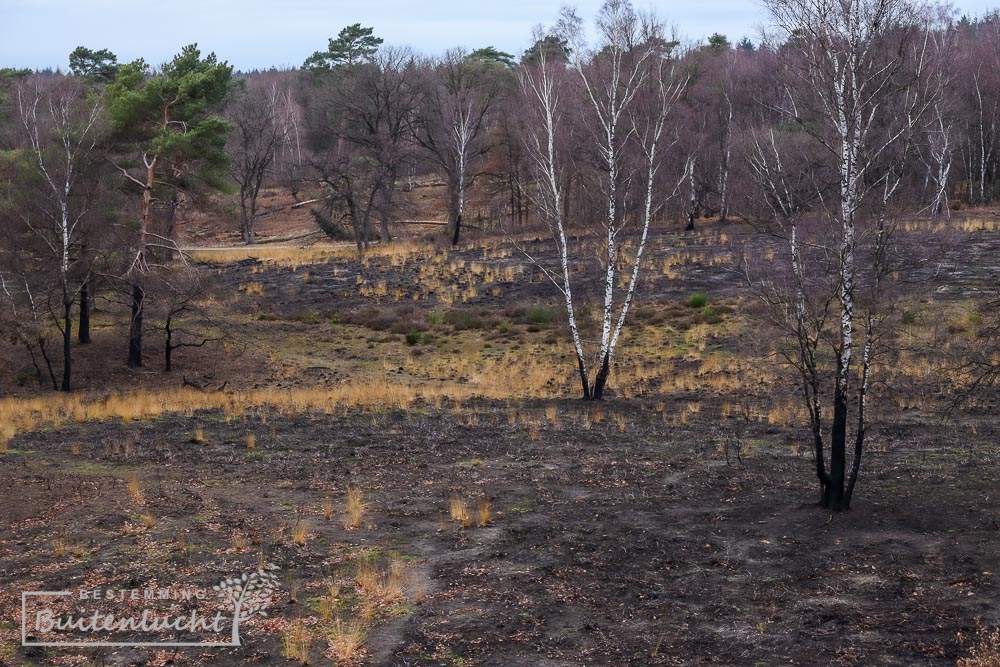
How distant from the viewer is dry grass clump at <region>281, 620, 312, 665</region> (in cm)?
771

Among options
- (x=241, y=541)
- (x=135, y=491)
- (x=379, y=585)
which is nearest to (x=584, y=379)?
(x=135, y=491)

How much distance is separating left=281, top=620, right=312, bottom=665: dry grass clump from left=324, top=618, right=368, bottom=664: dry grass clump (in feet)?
0.62

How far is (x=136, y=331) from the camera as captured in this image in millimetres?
29656

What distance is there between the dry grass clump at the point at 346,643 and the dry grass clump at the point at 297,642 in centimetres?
19

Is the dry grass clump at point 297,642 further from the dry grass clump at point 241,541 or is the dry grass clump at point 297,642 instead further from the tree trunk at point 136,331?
the tree trunk at point 136,331

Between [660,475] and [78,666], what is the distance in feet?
29.7

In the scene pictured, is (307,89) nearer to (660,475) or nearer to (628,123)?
(628,123)

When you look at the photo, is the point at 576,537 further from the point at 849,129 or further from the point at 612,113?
the point at 612,113

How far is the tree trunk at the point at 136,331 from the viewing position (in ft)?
95.2

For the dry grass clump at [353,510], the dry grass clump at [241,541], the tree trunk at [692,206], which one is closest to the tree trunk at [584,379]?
the dry grass clump at [353,510]

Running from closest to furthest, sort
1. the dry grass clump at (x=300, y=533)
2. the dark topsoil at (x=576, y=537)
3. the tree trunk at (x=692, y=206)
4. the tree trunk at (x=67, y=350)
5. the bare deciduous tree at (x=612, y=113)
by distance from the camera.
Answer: the dark topsoil at (x=576, y=537) < the dry grass clump at (x=300, y=533) < the bare deciduous tree at (x=612, y=113) < the tree trunk at (x=67, y=350) < the tree trunk at (x=692, y=206)

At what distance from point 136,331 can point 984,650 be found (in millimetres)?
27341

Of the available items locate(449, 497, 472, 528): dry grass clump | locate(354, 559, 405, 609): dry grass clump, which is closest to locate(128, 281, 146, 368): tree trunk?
locate(449, 497, 472, 528): dry grass clump

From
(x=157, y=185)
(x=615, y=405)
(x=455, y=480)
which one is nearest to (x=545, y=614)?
(x=455, y=480)
